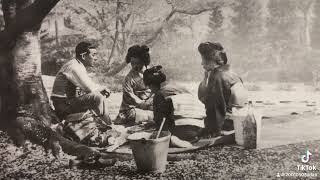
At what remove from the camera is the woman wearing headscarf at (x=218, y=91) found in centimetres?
537

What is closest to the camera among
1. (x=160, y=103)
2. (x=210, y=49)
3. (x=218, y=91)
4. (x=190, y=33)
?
(x=160, y=103)

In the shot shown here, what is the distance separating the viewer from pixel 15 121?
5.55 metres

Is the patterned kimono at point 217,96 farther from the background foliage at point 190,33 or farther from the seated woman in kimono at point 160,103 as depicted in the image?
the seated woman in kimono at point 160,103

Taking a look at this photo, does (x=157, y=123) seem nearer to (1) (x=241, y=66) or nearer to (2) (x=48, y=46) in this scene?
(1) (x=241, y=66)

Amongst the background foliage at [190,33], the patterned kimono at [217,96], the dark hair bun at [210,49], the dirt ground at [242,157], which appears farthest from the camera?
the background foliage at [190,33]

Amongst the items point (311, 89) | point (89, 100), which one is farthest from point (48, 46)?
point (311, 89)

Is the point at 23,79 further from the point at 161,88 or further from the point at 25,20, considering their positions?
the point at 161,88

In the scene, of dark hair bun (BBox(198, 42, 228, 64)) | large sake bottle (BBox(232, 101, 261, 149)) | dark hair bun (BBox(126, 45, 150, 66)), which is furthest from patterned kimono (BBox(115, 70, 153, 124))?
large sake bottle (BBox(232, 101, 261, 149))

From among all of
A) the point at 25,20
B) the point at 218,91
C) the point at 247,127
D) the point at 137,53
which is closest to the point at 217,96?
the point at 218,91

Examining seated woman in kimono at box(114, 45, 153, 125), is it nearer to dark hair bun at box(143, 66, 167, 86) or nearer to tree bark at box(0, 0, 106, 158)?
dark hair bun at box(143, 66, 167, 86)

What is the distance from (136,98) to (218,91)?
1.08 m

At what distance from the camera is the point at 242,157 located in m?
5.22

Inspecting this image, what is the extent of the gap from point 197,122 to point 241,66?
996mm

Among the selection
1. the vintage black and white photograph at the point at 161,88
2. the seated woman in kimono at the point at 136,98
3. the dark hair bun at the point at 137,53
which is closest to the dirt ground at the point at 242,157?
the vintage black and white photograph at the point at 161,88
